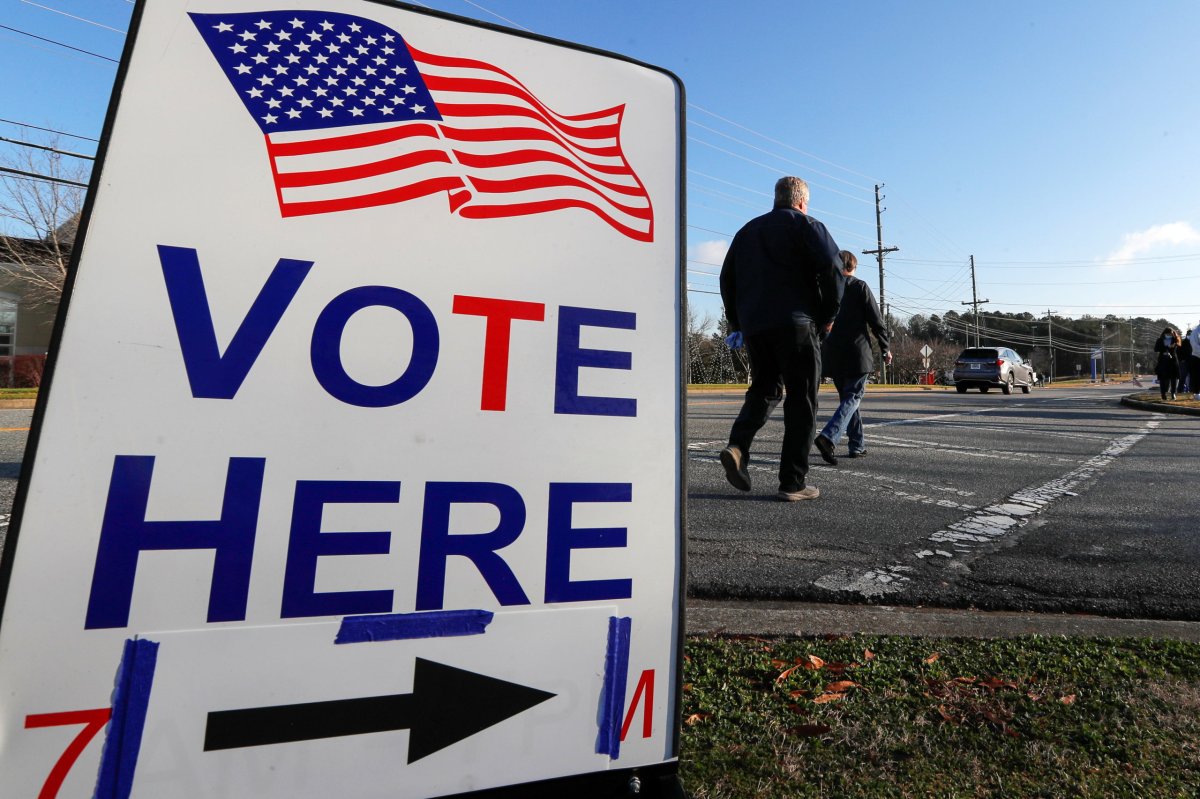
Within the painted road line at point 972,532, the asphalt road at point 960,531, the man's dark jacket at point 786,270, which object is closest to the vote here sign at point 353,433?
the asphalt road at point 960,531

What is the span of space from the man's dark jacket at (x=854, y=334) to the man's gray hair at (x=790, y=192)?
1.83 metres

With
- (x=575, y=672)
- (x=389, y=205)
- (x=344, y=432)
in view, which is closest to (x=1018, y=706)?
(x=575, y=672)

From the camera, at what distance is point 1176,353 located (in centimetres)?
1530

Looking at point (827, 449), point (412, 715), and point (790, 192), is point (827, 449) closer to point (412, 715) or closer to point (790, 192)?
point (790, 192)

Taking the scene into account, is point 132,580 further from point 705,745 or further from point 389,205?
point 705,745

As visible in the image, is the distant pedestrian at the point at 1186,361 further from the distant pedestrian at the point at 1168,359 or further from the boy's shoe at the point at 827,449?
the boy's shoe at the point at 827,449

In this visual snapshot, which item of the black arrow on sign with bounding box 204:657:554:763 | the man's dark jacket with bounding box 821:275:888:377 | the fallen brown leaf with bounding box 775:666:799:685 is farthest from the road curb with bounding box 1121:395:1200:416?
the black arrow on sign with bounding box 204:657:554:763

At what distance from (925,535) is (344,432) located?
10.3ft

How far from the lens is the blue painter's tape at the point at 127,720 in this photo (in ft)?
2.58

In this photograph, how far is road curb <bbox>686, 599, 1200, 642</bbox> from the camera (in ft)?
6.95

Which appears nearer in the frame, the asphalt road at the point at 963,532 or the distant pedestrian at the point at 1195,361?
the asphalt road at the point at 963,532

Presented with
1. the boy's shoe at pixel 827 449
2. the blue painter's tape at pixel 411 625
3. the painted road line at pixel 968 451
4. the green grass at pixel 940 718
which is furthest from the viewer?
the painted road line at pixel 968 451

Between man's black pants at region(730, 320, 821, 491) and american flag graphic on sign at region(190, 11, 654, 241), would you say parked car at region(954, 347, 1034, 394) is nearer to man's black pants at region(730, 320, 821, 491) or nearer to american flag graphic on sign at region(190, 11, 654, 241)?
man's black pants at region(730, 320, 821, 491)

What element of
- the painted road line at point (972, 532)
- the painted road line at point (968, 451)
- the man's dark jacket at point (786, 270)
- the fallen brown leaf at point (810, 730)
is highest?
the man's dark jacket at point (786, 270)
